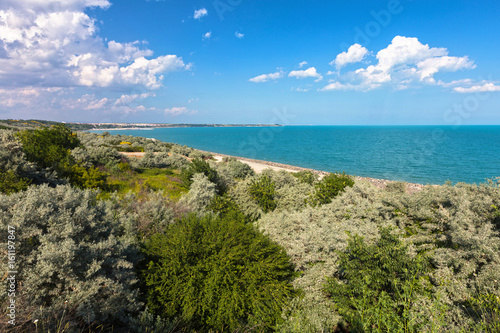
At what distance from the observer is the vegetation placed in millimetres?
4781

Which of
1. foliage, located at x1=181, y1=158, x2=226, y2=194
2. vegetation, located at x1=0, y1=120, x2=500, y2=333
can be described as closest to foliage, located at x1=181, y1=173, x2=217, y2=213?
foliage, located at x1=181, y1=158, x2=226, y2=194

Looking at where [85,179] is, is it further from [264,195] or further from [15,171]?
[264,195]

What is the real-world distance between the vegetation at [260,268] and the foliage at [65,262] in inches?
1.1

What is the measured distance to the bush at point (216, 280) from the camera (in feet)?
21.4

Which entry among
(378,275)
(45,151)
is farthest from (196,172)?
(378,275)

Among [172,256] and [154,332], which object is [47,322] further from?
[172,256]

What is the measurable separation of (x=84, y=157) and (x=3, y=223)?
18.1m

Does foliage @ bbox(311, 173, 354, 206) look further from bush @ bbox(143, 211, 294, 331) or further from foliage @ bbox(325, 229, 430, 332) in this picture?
foliage @ bbox(325, 229, 430, 332)

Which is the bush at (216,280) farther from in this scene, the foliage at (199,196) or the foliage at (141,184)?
the foliage at (141,184)

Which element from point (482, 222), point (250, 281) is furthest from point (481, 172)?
point (250, 281)

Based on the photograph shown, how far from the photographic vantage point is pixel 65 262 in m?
5.02

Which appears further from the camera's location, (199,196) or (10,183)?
(199,196)

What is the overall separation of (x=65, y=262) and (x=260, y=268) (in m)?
5.11

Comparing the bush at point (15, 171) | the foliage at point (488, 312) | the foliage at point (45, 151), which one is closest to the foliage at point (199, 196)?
the bush at point (15, 171)
